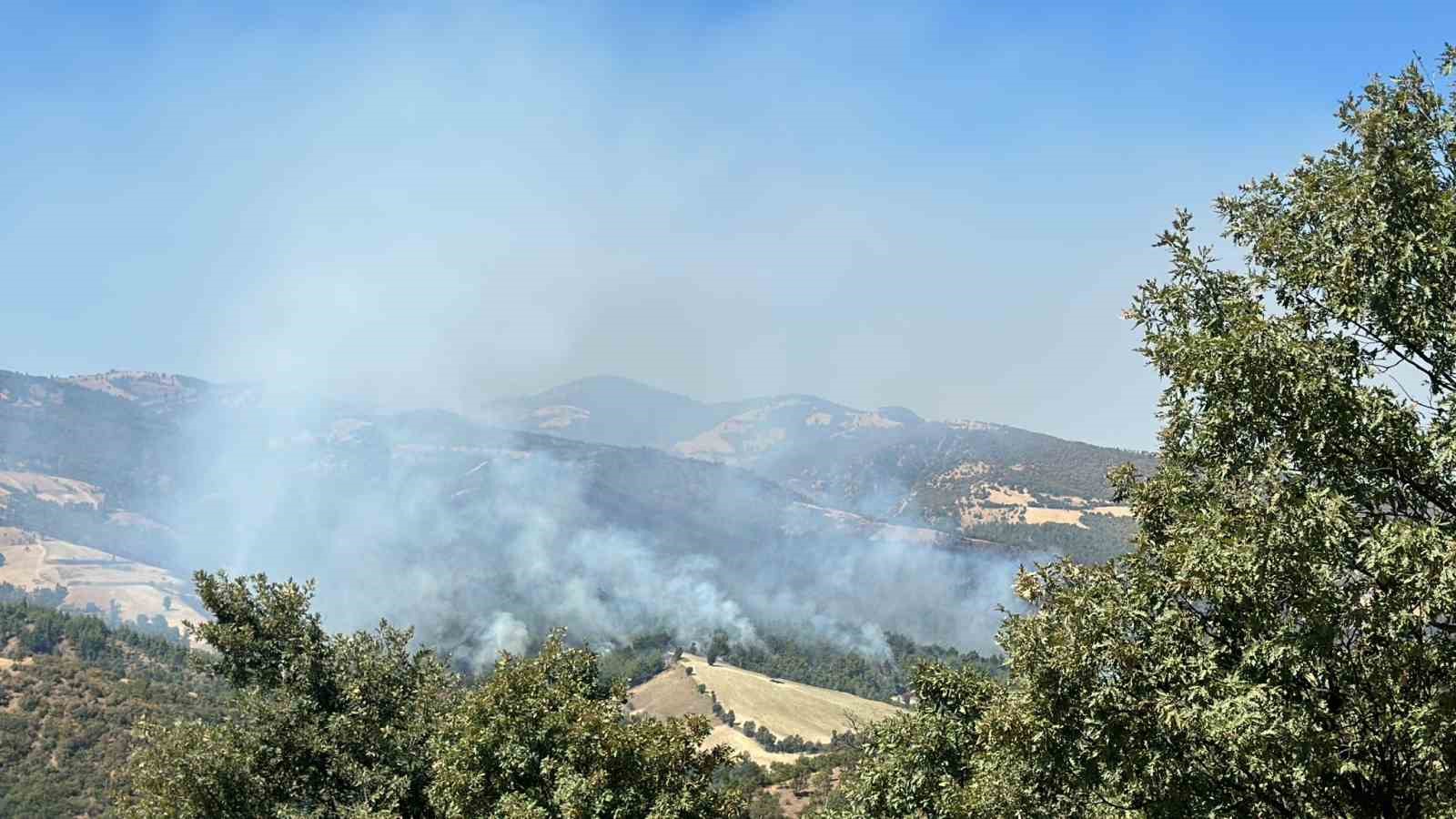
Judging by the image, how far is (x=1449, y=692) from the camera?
1020 cm

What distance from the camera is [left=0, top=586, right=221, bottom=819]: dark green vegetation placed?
88.0 m

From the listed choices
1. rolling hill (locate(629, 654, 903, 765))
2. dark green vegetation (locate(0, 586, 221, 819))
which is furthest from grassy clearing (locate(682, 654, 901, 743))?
dark green vegetation (locate(0, 586, 221, 819))

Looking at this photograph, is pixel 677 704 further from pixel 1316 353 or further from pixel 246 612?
pixel 1316 353

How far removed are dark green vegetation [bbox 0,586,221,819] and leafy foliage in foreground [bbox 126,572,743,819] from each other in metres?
36.3

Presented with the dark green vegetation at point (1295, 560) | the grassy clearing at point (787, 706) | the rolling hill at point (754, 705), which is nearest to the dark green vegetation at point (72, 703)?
the dark green vegetation at point (1295, 560)

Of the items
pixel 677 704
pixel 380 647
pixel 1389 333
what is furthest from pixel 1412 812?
pixel 677 704

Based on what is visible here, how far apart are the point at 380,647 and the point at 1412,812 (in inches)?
998

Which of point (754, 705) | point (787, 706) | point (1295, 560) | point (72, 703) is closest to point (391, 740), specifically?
point (1295, 560)

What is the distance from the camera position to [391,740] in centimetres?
2575

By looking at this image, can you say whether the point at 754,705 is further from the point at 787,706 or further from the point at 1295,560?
the point at 1295,560

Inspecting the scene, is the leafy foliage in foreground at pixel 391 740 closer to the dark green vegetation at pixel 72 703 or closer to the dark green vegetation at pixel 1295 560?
the dark green vegetation at pixel 1295 560

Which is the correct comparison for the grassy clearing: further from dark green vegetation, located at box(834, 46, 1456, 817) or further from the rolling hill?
dark green vegetation, located at box(834, 46, 1456, 817)

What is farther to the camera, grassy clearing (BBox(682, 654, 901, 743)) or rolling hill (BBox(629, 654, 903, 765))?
grassy clearing (BBox(682, 654, 901, 743))

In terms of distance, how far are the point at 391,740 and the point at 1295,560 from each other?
76.6 ft
